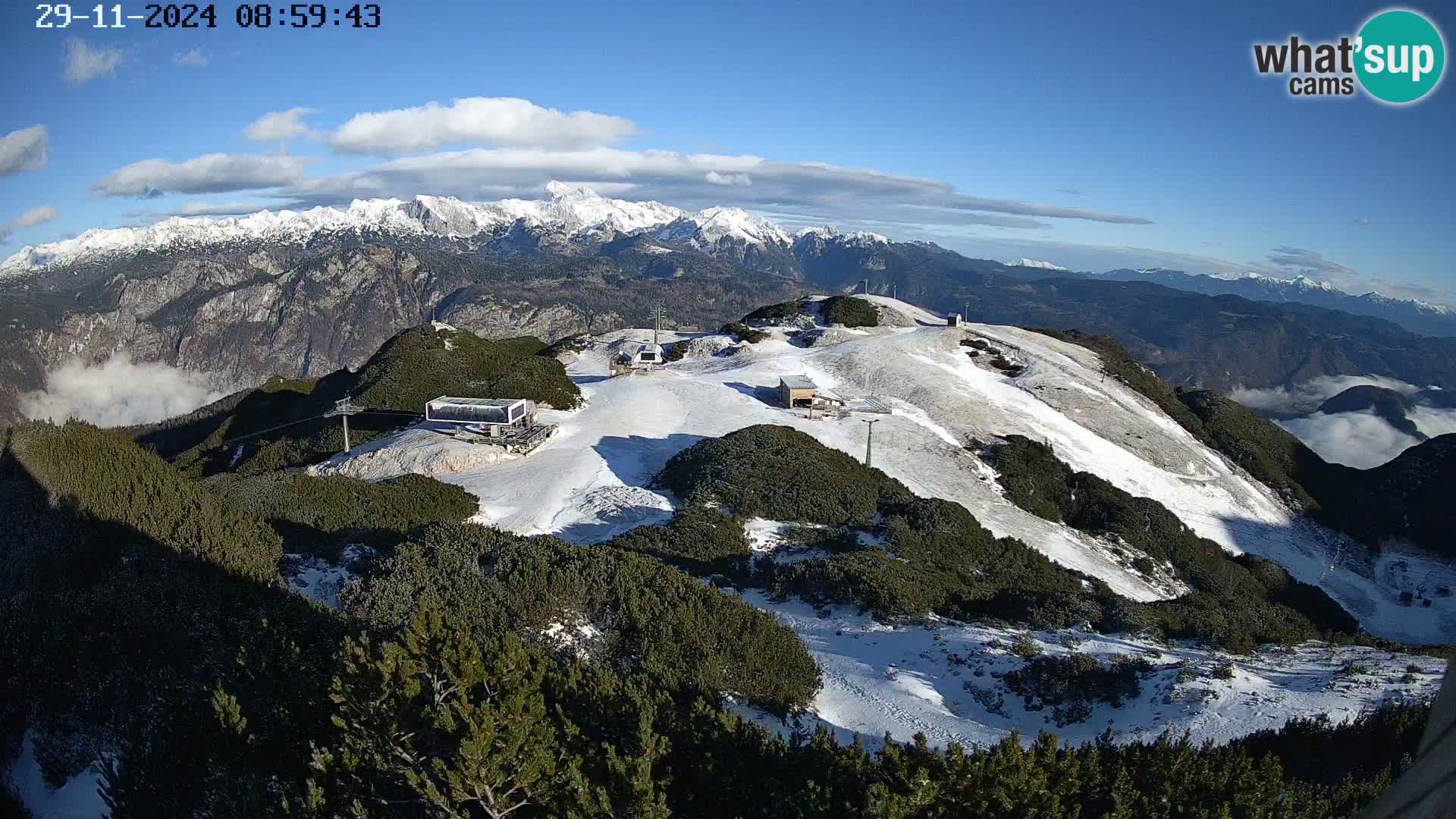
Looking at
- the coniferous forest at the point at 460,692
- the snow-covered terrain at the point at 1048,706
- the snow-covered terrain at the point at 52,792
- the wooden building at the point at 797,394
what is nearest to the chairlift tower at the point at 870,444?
the wooden building at the point at 797,394

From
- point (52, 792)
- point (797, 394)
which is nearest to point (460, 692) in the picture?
point (52, 792)

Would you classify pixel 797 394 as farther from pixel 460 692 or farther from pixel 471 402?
pixel 460 692

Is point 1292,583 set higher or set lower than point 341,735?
lower

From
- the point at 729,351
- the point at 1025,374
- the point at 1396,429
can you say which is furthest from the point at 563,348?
the point at 1396,429

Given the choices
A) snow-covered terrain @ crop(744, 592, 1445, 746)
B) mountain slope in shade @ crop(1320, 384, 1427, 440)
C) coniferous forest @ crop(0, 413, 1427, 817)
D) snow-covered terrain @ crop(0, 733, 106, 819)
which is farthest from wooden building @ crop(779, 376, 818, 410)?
mountain slope in shade @ crop(1320, 384, 1427, 440)

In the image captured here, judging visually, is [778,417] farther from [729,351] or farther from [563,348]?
[563,348]

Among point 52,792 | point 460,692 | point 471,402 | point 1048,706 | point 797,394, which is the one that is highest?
point 460,692

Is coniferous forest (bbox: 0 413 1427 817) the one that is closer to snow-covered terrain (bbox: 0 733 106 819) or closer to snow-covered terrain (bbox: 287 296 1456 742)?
snow-covered terrain (bbox: 0 733 106 819)

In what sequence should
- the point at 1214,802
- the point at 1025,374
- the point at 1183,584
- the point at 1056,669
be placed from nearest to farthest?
the point at 1214,802, the point at 1056,669, the point at 1183,584, the point at 1025,374
